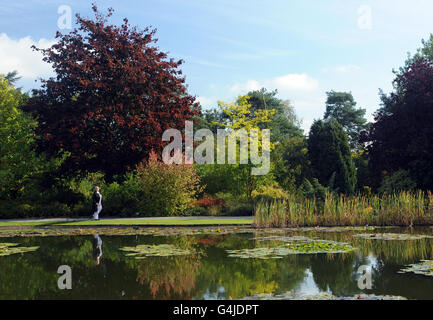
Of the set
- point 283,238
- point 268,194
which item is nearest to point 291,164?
point 268,194

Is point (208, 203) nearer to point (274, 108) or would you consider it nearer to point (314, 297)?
point (314, 297)

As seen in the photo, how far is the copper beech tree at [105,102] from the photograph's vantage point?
2445 centimetres

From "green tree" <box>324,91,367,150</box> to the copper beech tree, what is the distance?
26102mm

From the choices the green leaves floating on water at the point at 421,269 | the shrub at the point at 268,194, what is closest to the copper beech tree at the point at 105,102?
the shrub at the point at 268,194

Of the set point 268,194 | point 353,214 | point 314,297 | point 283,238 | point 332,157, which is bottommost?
point 314,297

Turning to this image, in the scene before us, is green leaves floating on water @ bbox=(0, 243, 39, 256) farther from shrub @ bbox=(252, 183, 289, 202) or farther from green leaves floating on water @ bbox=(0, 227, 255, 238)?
shrub @ bbox=(252, 183, 289, 202)

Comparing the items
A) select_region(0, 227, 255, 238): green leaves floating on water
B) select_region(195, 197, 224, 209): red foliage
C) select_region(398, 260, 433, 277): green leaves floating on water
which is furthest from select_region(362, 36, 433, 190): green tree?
select_region(398, 260, 433, 277): green leaves floating on water

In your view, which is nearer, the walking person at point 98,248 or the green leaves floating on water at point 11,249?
the walking person at point 98,248

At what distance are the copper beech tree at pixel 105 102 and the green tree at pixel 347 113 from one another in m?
26.1

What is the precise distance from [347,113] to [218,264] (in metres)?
42.5

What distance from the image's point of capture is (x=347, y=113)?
49469 millimetres

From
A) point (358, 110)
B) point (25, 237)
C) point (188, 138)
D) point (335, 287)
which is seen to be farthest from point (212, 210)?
point (358, 110)

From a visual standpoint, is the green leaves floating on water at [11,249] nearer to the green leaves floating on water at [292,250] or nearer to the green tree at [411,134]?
the green leaves floating on water at [292,250]
